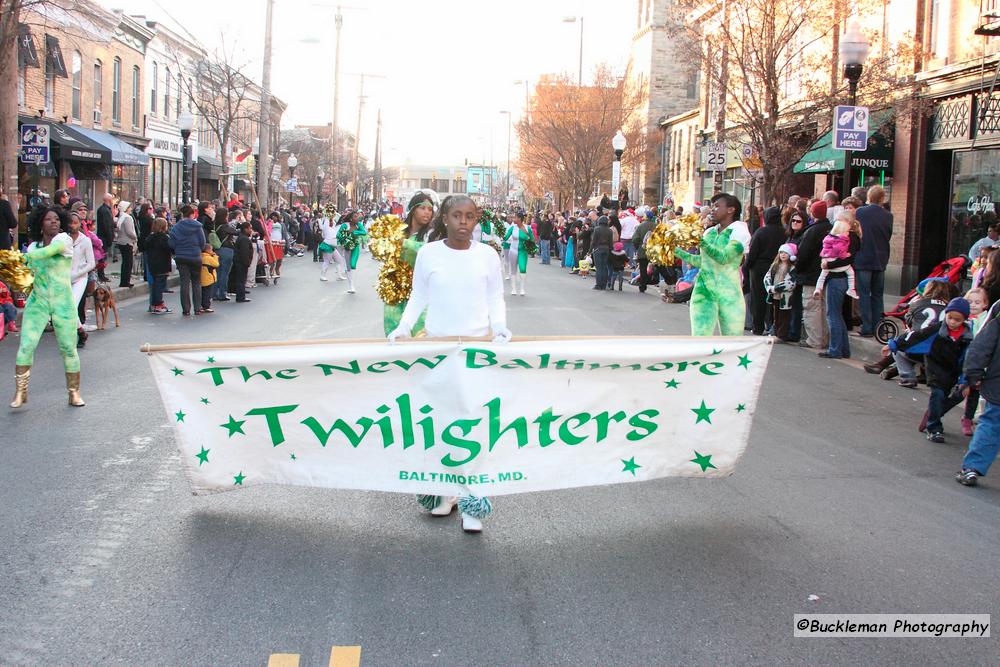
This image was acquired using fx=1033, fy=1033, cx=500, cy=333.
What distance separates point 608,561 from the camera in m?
5.11

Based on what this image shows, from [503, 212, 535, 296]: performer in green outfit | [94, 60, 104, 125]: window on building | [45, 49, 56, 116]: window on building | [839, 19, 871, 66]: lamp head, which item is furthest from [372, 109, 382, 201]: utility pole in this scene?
[839, 19, 871, 66]: lamp head

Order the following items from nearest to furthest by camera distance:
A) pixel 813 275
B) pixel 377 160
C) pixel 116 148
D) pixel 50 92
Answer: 1. pixel 813 275
2. pixel 50 92
3. pixel 116 148
4. pixel 377 160

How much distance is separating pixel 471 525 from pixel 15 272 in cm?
530

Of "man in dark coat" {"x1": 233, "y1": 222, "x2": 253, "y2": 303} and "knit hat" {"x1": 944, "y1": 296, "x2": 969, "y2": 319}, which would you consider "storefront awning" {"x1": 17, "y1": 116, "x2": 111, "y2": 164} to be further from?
"knit hat" {"x1": 944, "y1": 296, "x2": 969, "y2": 319}

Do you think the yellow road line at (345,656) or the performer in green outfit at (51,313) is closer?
the yellow road line at (345,656)

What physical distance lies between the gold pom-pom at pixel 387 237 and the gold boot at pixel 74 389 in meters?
3.17

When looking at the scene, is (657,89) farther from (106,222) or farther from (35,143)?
(35,143)

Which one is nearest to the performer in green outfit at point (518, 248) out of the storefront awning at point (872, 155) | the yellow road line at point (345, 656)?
the storefront awning at point (872, 155)

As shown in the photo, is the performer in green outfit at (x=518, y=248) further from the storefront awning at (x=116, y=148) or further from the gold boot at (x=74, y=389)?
the storefront awning at (x=116, y=148)

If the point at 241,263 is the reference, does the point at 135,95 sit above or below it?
above

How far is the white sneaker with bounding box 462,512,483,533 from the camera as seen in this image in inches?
216

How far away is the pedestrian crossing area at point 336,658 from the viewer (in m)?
3.91

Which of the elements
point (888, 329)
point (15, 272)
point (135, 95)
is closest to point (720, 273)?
point (888, 329)

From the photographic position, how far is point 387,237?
7414 millimetres
